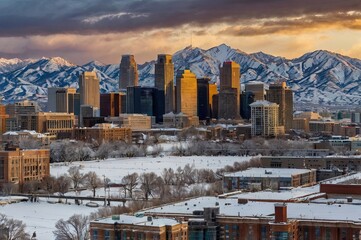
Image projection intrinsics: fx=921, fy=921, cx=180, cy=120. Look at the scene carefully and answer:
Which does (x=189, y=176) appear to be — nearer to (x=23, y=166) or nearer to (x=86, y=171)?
(x=23, y=166)

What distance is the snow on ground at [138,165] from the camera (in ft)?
281

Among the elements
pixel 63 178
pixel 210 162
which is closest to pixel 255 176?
pixel 63 178

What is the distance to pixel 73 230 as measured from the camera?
146ft

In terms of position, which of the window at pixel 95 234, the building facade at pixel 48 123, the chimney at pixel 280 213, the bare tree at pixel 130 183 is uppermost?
the building facade at pixel 48 123

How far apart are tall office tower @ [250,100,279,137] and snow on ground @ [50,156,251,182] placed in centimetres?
4805

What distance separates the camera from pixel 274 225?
1441 inches

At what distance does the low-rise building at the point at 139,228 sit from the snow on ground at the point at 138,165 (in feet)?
130

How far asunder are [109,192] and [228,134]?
9557 cm

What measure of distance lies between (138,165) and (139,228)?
196ft

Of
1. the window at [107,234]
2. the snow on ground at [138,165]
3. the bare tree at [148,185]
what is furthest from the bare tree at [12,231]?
the snow on ground at [138,165]

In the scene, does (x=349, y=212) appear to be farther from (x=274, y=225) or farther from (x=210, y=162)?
(x=210, y=162)

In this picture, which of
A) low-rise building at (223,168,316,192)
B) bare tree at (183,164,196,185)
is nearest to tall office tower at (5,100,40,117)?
bare tree at (183,164,196,185)

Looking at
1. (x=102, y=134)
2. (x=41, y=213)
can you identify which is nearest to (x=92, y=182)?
(x=41, y=213)

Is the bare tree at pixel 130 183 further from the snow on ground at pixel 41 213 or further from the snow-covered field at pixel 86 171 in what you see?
the snow on ground at pixel 41 213
